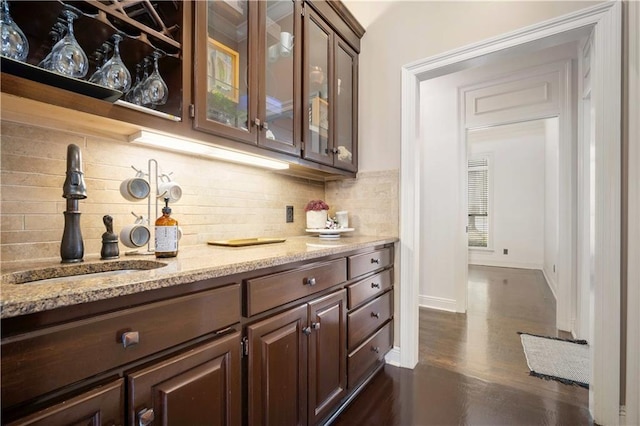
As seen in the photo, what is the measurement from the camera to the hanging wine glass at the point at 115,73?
1.04m

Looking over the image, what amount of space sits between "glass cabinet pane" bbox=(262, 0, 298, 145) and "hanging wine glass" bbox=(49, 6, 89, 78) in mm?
749

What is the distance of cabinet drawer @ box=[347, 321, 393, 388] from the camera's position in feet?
5.27

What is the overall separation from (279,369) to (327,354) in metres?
0.35

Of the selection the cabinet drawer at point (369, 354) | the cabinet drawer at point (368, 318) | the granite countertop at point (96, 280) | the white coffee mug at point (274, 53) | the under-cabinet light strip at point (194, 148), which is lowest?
the cabinet drawer at point (369, 354)

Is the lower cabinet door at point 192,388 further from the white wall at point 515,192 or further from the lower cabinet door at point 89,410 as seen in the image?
the white wall at point 515,192

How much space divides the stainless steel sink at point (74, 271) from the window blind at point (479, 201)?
7024 millimetres

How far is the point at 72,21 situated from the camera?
96cm

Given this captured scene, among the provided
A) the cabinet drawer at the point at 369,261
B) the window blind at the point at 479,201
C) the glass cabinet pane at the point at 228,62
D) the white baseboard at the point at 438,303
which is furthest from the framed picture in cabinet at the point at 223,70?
the window blind at the point at 479,201

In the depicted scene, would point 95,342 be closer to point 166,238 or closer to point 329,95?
point 166,238

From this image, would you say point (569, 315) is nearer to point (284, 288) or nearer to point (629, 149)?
point (629, 149)

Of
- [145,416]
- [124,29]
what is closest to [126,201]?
[124,29]

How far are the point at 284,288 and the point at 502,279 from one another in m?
5.15

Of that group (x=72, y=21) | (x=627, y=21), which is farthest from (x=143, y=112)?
(x=627, y=21)

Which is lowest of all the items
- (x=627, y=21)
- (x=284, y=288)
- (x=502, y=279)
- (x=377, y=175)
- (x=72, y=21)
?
(x=502, y=279)
